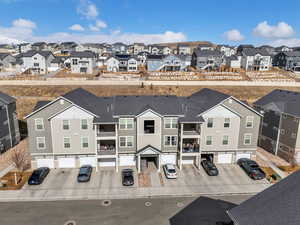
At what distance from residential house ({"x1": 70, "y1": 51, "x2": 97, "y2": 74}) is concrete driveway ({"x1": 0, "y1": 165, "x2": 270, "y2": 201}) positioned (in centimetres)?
6851

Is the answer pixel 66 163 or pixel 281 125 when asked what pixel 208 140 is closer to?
pixel 281 125

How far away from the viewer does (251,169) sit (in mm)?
31031

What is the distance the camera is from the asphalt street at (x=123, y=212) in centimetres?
2200

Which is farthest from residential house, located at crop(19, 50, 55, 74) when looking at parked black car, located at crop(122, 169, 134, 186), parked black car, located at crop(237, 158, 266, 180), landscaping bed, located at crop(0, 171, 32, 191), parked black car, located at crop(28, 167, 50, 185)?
parked black car, located at crop(237, 158, 266, 180)

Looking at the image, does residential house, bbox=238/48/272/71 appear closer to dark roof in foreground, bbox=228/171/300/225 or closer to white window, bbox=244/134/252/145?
white window, bbox=244/134/252/145

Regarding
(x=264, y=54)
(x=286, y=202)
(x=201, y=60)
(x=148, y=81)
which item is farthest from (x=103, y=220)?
(x=264, y=54)

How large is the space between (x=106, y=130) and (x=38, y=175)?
1093cm

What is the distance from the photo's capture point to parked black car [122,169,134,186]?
92.6ft

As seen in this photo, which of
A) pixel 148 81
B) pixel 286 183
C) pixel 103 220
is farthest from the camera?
pixel 148 81

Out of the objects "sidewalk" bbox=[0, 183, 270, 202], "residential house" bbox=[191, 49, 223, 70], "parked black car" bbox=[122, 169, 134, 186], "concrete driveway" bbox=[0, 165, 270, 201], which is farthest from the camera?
"residential house" bbox=[191, 49, 223, 70]

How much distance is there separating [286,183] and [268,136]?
1069 inches

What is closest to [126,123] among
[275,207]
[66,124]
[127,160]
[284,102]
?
[127,160]

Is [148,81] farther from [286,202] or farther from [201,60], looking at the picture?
[286,202]

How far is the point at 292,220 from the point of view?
11812 mm
